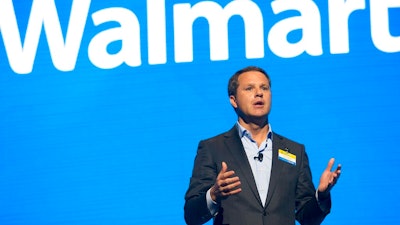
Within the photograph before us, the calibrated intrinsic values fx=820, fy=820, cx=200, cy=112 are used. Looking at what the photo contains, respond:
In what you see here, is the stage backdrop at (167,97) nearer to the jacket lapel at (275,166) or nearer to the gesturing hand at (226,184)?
the jacket lapel at (275,166)

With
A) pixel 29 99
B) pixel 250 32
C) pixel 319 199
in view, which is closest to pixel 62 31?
pixel 29 99

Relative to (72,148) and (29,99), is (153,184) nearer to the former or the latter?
(72,148)

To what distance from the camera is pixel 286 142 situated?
117 inches

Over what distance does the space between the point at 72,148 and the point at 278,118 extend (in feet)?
3.31

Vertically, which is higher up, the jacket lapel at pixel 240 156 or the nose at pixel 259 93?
the nose at pixel 259 93

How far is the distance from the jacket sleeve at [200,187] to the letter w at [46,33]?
1358 mm

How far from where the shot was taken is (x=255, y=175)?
2.85 meters

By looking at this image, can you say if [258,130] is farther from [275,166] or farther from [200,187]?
[200,187]

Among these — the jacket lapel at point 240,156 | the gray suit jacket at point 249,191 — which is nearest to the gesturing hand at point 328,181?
the gray suit jacket at point 249,191

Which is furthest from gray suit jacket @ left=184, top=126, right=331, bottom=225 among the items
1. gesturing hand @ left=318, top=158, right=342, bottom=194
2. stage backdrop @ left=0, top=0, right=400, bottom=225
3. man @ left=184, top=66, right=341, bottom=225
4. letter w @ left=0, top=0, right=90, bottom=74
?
letter w @ left=0, top=0, right=90, bottom=74

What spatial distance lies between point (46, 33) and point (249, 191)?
1725 mm

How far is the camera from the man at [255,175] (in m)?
2.77

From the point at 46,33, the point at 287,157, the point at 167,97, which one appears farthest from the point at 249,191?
the point at 46,33

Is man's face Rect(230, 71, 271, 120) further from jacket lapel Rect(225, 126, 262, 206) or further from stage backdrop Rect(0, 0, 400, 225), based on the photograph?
stage backdrop Rect(0, 0, 400, 225)
